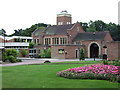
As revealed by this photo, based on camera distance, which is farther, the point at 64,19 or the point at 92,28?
the point at 92,28

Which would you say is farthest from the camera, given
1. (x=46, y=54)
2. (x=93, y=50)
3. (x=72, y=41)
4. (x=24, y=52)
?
(x=72, y=41)

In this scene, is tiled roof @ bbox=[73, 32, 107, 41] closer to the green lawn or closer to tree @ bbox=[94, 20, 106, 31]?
tree @ bbox=[94, 20, 106, 31]

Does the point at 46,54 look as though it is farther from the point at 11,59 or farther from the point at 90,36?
the point at 11,59

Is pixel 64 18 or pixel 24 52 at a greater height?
pixel 64 18

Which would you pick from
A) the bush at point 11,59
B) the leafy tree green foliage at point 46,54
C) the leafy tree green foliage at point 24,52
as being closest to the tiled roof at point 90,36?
the leafy tree green foliage at point 46,54

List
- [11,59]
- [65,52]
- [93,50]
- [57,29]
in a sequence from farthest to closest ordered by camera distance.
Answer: [57,29] < [93,50] < [65,52] < [11,59]

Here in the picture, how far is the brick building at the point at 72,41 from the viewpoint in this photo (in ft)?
171

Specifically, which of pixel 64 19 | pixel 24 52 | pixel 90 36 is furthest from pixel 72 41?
pixel 64 19

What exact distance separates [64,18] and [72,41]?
17.5m

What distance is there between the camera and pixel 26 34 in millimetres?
96062

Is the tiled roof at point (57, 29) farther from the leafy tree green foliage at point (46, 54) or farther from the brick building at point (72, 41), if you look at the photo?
the leafy tree green foliage at point (46, 54)

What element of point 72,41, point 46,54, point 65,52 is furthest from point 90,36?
point 46,54

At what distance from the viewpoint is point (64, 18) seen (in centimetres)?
7762

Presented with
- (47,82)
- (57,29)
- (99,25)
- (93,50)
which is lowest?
(47,82)
